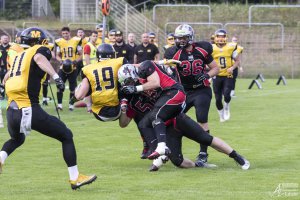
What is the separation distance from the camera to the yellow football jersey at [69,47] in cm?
2066

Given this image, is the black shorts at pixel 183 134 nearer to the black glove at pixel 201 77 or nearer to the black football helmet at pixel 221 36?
the black glove at pixel 201 77

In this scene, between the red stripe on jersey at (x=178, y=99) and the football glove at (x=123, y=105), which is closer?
the red stripe on jersey at (x=178, y=99)

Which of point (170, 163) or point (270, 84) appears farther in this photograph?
point (270, 84)

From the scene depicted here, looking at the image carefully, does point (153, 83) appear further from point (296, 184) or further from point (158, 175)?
point (296, 184)

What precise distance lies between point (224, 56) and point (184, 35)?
6549 mm

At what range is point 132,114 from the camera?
36.0ft

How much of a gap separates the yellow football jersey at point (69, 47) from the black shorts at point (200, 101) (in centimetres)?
918

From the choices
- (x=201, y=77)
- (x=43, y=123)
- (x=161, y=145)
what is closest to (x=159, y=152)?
(x=161, y=145)

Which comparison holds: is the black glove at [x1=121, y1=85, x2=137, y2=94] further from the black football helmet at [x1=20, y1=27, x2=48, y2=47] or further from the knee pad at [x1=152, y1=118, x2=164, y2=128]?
the black football helmet at [x1=20, y1=27, x2=48, y2=47]

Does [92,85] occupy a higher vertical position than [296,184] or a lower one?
higher

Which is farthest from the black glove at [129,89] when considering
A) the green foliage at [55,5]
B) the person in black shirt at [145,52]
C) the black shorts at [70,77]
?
the green foliage at [55,5]

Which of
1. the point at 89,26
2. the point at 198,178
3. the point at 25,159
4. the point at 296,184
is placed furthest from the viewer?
the point at 89,26

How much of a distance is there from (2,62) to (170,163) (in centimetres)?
1365

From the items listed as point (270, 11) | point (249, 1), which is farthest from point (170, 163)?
point (249, 1)
